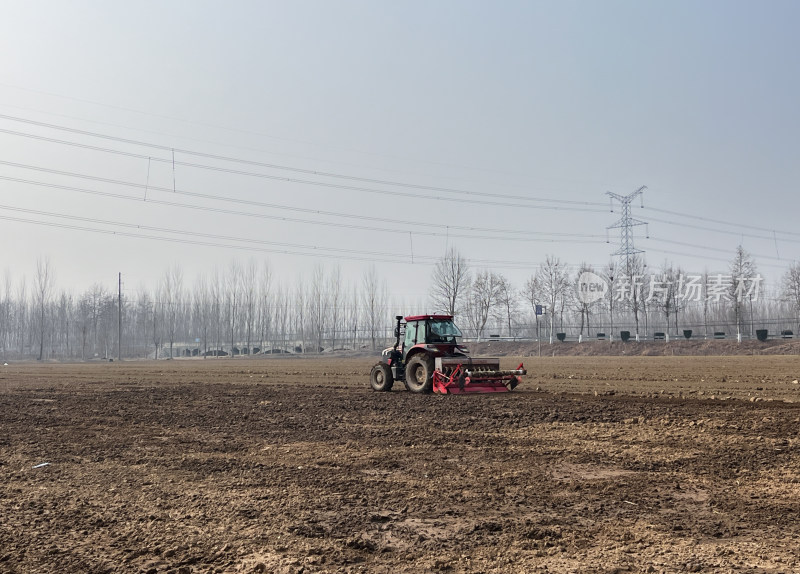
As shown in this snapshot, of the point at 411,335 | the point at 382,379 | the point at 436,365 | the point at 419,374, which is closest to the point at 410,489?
the point at 436,365

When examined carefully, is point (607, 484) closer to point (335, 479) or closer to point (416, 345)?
point (335, 479)

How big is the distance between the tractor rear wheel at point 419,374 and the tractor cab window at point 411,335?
557 mm

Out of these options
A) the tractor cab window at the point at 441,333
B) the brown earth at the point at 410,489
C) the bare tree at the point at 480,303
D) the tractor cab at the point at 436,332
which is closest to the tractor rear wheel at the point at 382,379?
the tractor cab at the point at 436,332

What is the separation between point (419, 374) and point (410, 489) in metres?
11.9

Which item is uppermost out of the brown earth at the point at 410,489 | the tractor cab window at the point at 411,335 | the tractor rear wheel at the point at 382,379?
the tractor cab window at the point at 411,335

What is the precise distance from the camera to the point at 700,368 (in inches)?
1139

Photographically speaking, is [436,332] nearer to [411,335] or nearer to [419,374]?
[411,335]

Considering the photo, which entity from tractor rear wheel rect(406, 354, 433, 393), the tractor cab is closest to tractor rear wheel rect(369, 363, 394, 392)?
tractor rear wheel rect(406, 354, 433, 393)

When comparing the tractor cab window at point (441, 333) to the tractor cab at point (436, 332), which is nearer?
the tractor cab at point (436, 332)

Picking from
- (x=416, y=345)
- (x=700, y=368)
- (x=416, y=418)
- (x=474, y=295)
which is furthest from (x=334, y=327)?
(x=416, y=418)

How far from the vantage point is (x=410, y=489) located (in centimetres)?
767

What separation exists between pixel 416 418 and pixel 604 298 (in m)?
57.3

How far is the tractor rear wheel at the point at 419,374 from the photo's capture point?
18.9 meters

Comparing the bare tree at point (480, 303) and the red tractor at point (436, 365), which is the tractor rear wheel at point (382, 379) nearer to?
the red tractor at point (436, 365)
